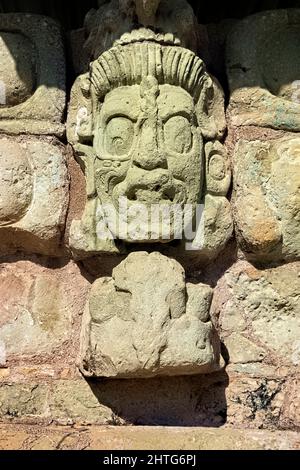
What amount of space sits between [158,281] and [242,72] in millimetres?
705

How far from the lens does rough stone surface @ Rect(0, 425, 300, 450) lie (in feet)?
5.05

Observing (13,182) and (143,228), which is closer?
(143,228)

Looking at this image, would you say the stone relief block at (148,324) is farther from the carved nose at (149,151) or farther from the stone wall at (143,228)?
the carved nose at (149,151)

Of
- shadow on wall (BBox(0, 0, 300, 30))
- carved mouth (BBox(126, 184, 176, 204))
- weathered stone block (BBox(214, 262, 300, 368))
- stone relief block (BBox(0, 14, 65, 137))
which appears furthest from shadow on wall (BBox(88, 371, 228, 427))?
shadow on wall (BBox(0, 0, 300, 30))

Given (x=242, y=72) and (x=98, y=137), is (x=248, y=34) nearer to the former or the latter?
(x=242, y=72)

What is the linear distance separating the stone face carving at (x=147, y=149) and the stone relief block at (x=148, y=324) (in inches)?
3.8

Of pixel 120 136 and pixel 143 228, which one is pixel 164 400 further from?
pixel 120 136

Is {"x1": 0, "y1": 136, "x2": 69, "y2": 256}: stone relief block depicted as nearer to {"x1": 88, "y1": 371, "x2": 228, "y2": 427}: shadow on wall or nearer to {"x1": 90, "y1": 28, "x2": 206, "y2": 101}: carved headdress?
{"x1": 90, "y1": 28, "x2": 206, "y2": 101}: carved headdress

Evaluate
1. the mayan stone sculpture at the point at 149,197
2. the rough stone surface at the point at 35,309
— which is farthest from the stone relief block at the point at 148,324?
the rough stone surface at the point at 35,309

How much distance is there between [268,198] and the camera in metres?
1.94

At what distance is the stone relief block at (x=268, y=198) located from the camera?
75.0 inches

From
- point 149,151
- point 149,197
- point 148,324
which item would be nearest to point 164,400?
point 148,324

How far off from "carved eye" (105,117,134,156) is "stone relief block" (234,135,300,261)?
327 millimetres

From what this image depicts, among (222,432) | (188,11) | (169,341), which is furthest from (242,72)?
(222,432)
